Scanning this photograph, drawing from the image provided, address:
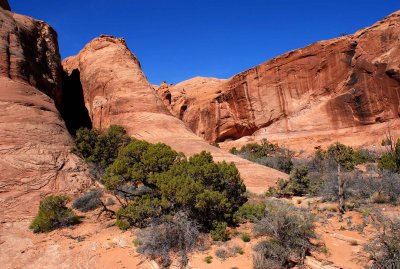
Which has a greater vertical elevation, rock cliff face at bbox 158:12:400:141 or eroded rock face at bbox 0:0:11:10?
eroded rock face at bbox 0:0:11:10

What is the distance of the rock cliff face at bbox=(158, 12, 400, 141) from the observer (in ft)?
94.4

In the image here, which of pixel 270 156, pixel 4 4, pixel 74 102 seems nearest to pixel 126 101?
pixel 74 102

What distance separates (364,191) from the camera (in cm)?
1315

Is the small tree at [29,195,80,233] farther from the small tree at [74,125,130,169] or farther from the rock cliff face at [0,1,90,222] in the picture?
the small tree at [74,125,130,169]

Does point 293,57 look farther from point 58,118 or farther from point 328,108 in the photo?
point 58,118

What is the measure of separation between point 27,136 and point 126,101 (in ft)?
31.2

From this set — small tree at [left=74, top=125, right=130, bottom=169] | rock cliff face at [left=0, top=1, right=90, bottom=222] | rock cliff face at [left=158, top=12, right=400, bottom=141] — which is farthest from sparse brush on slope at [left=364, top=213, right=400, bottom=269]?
rock cliff face at [left=158, top=12, right=400, bottom=141]

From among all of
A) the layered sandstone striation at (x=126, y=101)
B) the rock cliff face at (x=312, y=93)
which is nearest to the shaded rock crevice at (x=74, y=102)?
the layered sandstone striation at (x=126, y=101)

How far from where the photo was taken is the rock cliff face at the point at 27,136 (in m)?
12.4

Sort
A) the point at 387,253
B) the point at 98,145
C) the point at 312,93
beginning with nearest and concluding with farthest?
1. the point at 387,253
2. the point at 98,145
3. the point at 312,93

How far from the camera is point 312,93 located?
34.4 meters

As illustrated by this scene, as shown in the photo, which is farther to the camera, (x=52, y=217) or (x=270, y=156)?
(x=270, y=156)

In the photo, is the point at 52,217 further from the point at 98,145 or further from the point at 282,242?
the point at 282,242

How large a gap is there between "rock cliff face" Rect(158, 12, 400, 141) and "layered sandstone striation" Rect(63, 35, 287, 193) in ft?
50.3
